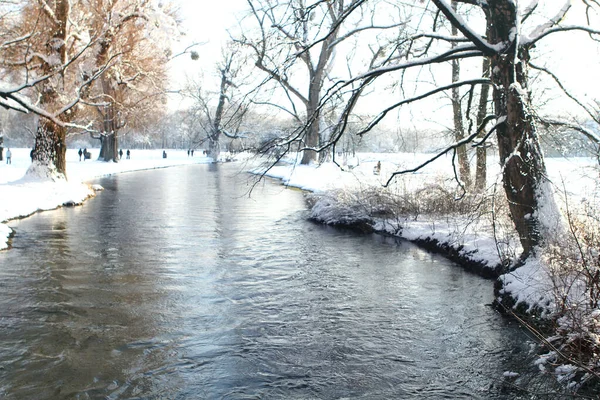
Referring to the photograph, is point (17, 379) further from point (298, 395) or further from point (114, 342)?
point (298, 395)

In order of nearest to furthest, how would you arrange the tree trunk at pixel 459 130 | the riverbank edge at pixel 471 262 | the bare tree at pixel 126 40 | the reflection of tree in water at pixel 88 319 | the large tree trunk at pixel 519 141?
the reflection of tree in water at pixel 88 319 → the riverbank edge at pixel 471 262 → the large tree trunk at pixel 519 141 → the tree trunk at pixel 459 130 → the bare tree at pixel 126 40

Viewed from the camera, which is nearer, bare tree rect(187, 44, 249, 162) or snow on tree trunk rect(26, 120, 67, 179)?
bare tree rect(187, 44, 249, 162)

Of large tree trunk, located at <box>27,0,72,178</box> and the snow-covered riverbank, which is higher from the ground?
large tree trunk, located at <box>27,0,72,178</box>

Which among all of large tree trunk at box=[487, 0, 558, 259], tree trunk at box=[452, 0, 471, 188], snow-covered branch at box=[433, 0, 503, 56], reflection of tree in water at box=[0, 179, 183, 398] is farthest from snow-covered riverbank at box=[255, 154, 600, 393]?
reflection of tree in water at box=[0, 179, 183, 398]

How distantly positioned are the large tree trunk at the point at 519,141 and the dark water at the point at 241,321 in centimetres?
157

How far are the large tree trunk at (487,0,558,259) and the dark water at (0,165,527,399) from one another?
61.6 inches

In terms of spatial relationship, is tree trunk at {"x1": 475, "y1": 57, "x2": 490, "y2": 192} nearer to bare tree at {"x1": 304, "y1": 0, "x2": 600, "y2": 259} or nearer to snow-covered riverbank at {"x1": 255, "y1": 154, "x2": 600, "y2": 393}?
snow-covered riverbank at {"x1": 255, "y1": 154, "x2": 600, "y2": 393}

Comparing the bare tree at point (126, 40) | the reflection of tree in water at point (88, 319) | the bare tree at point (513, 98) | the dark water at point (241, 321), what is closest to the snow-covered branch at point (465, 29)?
the bare tree at point (513, 98)

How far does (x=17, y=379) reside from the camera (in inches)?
217

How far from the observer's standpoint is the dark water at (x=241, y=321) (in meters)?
5.61

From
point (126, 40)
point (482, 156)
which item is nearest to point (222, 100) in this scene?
point (126, 40)

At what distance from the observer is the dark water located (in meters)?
5.61

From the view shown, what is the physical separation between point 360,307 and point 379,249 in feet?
15.3

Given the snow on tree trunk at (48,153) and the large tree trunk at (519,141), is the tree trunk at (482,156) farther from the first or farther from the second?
the snow on tree trunk at (48,153)
